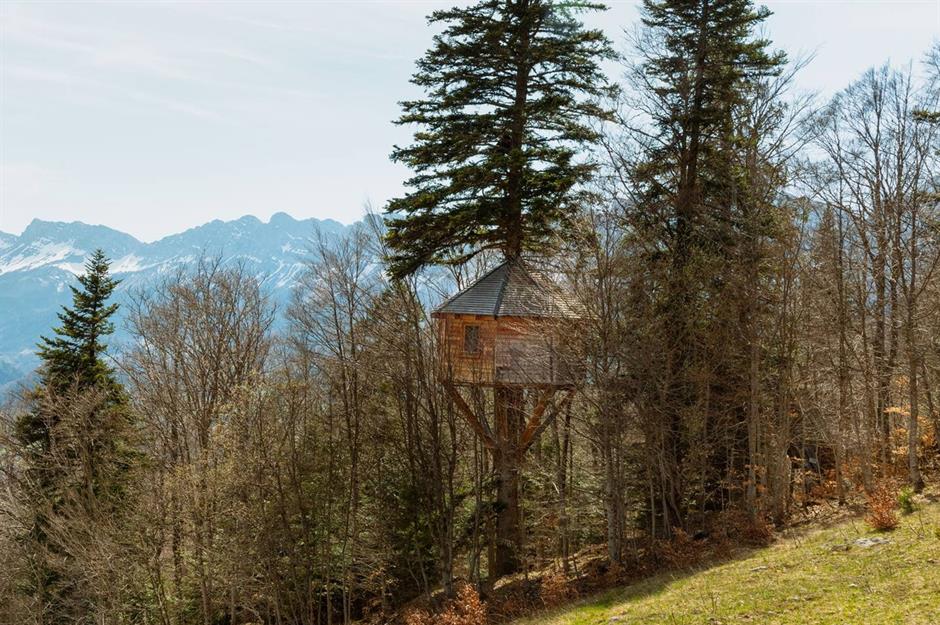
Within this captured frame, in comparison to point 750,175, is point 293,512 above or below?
below

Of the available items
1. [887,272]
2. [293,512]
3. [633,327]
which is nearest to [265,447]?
[293,512]

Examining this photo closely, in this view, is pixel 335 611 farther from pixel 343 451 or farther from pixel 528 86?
pixel 528 86

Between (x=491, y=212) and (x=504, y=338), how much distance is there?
141 inches

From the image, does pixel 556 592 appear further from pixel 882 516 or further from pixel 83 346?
pixel 83 346

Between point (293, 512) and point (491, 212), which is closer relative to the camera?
point (491, 212)

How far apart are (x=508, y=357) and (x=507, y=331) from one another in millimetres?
634

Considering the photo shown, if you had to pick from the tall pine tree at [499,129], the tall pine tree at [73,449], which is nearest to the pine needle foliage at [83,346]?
the tall pine tree at [73,449]

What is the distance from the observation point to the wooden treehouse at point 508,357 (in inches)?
699

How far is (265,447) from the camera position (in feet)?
70.2

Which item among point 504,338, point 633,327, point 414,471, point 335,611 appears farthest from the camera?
point 335,611

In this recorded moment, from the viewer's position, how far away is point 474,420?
19.4m

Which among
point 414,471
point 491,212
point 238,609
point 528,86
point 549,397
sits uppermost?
point 528,86

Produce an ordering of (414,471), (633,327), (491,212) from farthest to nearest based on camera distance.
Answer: (414,471) < (491,212) < (633,327)

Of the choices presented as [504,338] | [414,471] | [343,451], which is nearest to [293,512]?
[343,451]
